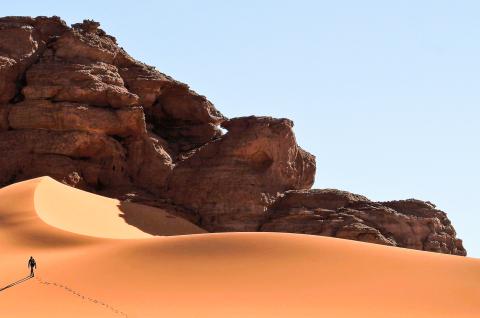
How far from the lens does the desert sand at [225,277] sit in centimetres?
1531

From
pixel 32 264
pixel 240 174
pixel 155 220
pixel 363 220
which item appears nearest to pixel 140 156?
pixel 155 220

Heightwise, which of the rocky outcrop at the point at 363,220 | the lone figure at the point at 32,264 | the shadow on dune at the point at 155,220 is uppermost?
the rocky outcrop at the point at 363,220

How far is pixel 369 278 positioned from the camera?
17.1 meters

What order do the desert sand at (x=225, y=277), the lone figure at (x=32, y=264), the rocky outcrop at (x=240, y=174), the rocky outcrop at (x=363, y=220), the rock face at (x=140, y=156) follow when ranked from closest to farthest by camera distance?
the desert sand at (x=225, y=277)
the lone figure at (x=32, y=264)
the rocky outcrop at (x=363, y=220)
the rock face at (x=140, y=156)
the rocky outcrop at (x=240, y=174)

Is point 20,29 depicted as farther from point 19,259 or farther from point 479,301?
point 479,301

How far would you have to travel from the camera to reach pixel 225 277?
1702 centimetres

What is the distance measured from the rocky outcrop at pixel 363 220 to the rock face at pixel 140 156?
0.04m

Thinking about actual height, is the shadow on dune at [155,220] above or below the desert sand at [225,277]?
above

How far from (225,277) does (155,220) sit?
1102cm

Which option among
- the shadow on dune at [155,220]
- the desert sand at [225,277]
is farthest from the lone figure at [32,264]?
the shadow on dune at [155,220]

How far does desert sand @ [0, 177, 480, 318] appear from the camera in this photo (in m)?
15.3

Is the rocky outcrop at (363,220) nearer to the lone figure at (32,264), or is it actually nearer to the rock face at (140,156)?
the rock face at (140,156)

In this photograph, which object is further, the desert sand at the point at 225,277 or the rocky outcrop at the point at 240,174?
the rocky outcrop at the point at 240,174

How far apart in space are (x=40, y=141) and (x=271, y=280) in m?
14.4
